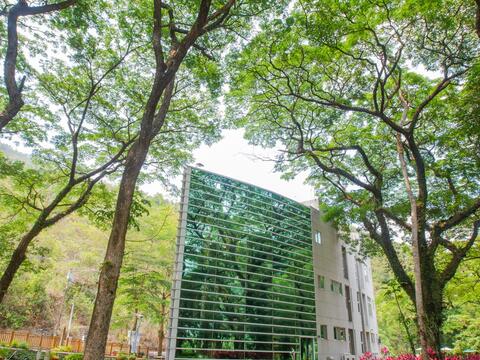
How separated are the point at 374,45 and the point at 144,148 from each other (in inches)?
297

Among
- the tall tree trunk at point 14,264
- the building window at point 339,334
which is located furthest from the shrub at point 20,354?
the building window at point 339,334

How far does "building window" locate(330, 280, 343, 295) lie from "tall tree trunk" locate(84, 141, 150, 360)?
45.2ft

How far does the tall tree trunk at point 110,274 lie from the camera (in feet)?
15.6

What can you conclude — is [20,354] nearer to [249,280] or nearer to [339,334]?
[249,280]

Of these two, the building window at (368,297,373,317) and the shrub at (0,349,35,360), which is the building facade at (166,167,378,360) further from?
the shrub at (0,349,35,360)

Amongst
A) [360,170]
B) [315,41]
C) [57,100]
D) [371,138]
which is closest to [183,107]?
[57,100]

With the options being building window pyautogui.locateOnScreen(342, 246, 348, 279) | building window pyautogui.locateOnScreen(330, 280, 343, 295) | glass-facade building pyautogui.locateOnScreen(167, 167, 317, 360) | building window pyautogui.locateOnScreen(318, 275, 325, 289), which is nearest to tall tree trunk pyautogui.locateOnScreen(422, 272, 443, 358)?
glass-facade building pyautogui.locateOnScreen(167, 167, 317, 360)

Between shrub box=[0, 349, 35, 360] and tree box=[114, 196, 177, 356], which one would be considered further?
tree box=[114, 196, 177, 356]

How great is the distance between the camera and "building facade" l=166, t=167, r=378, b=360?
955 centimetres

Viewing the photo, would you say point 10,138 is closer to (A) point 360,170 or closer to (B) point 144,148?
(B) point 144,148

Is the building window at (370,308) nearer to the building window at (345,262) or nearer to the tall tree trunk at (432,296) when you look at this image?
the building window at (345,262)

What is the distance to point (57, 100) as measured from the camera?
10023mm

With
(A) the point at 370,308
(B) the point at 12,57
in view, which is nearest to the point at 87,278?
A: (A) the point at 370,308

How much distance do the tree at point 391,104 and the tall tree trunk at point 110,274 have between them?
5215mm
